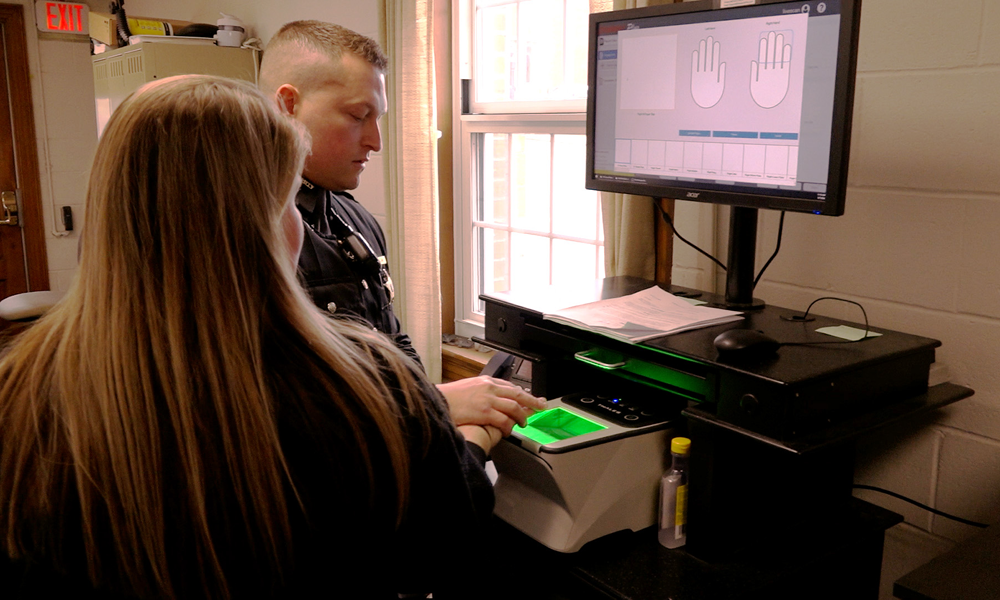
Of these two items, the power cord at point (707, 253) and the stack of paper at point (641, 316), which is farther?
the power cord at point (707, 253)

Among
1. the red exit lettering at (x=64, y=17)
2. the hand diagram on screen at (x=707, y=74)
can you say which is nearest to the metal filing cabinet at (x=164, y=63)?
the red exit lettering at (x=64, y=17)

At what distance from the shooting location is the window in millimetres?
2246

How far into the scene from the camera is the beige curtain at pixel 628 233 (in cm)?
174

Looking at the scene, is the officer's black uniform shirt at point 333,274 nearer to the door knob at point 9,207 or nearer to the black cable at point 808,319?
the black cable at point 808,319

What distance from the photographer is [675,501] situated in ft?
3.88

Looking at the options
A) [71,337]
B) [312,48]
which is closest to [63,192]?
[312,48]

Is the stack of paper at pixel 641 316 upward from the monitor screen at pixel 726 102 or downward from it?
downward

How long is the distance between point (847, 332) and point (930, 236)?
271mm

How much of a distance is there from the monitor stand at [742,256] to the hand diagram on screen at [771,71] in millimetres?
222

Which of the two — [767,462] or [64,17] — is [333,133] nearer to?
[767,462]

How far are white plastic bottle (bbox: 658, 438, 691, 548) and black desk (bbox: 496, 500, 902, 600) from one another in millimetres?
23

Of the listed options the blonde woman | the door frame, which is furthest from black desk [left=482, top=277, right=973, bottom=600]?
the door frame

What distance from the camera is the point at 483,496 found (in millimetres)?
968

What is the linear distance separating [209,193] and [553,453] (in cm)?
60
